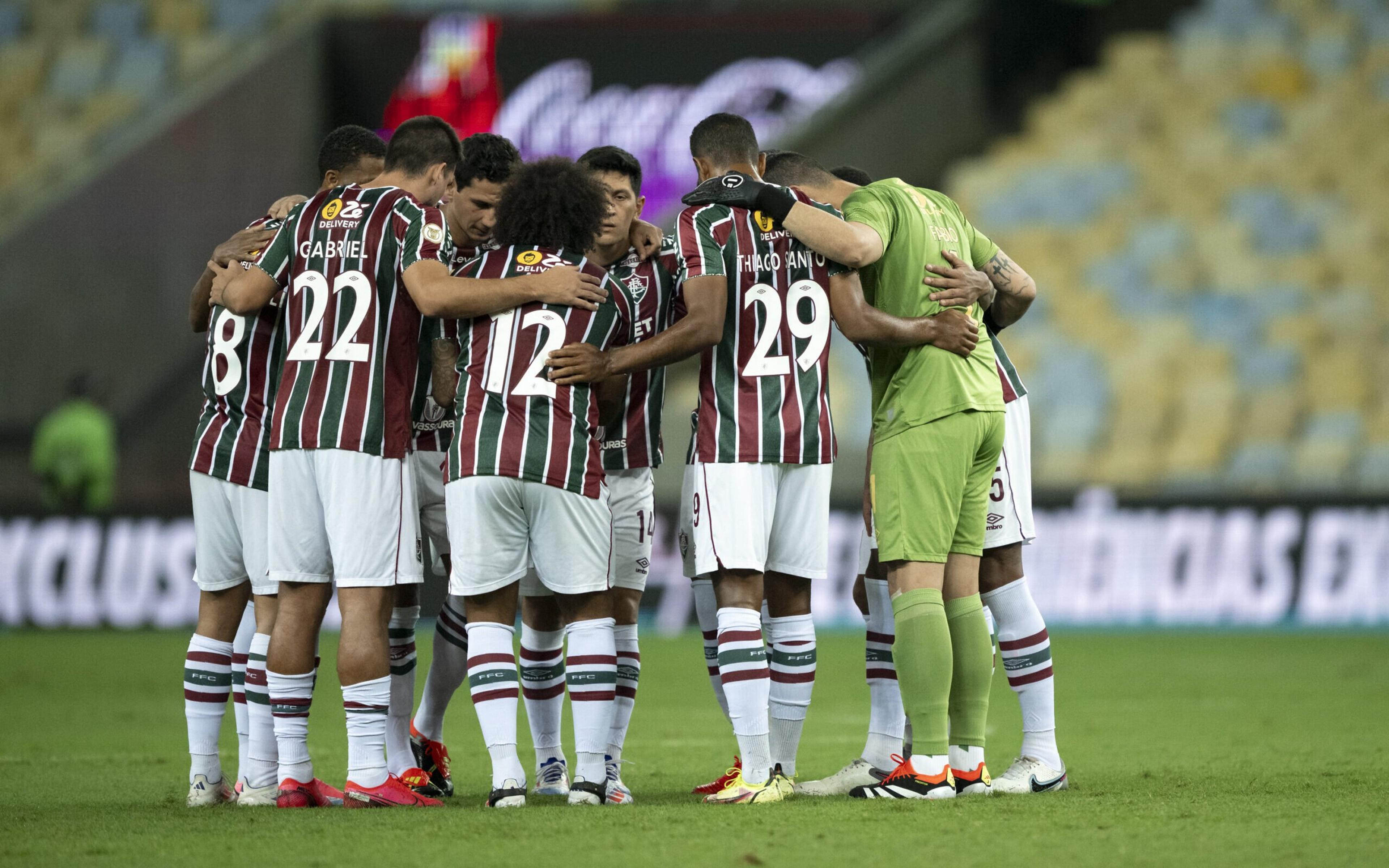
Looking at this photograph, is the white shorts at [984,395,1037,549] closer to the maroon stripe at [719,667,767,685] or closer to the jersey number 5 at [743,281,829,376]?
the jersey number 5 at [743,281,829,376]

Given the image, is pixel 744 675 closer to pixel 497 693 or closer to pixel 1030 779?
pixel 497 693

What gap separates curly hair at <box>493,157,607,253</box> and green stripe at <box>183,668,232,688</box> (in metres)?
1.81

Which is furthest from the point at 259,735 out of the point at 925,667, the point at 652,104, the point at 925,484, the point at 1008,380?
the point at 652,104

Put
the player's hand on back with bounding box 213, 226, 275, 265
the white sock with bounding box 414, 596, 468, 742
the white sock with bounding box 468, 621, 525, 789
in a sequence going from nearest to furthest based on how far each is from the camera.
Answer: the white sock with bounding box 468, 621, 525, 789 < the player's hand on back with bounding box 213, 226, 275, 265 < the white sock with bounding box 414, 596, 468, 742

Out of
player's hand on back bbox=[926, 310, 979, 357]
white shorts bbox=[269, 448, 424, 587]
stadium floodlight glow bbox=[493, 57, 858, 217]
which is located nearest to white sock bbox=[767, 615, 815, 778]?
player's hand on back bbox=[926, 310, 979, 357]

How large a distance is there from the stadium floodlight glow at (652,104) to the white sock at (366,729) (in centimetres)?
1411

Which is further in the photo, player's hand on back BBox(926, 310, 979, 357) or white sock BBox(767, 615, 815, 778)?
white sock BBox(767, 615, 815, 778)

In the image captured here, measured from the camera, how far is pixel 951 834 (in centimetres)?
438

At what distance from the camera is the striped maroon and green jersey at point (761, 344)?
17.4 feet

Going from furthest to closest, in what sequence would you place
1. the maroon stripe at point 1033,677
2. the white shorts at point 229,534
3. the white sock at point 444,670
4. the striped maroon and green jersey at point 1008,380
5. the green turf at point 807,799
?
1. the white sock at point 444,670
2. the striped maroon and green jersey at point 1008,380
3. the maroon stripe at point 1033,677
4. the white shorts at point 229,534
5. the green turf at point 807,799

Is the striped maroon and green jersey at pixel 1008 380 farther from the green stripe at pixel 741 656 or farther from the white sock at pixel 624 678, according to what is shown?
the white sock at pixel 624 678

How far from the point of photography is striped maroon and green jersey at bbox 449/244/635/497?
5.07 m

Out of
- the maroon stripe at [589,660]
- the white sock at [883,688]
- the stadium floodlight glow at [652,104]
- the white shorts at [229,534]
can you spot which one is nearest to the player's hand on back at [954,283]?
the white sock at [883,688]

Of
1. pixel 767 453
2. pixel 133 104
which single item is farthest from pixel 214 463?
pixel 133 104
